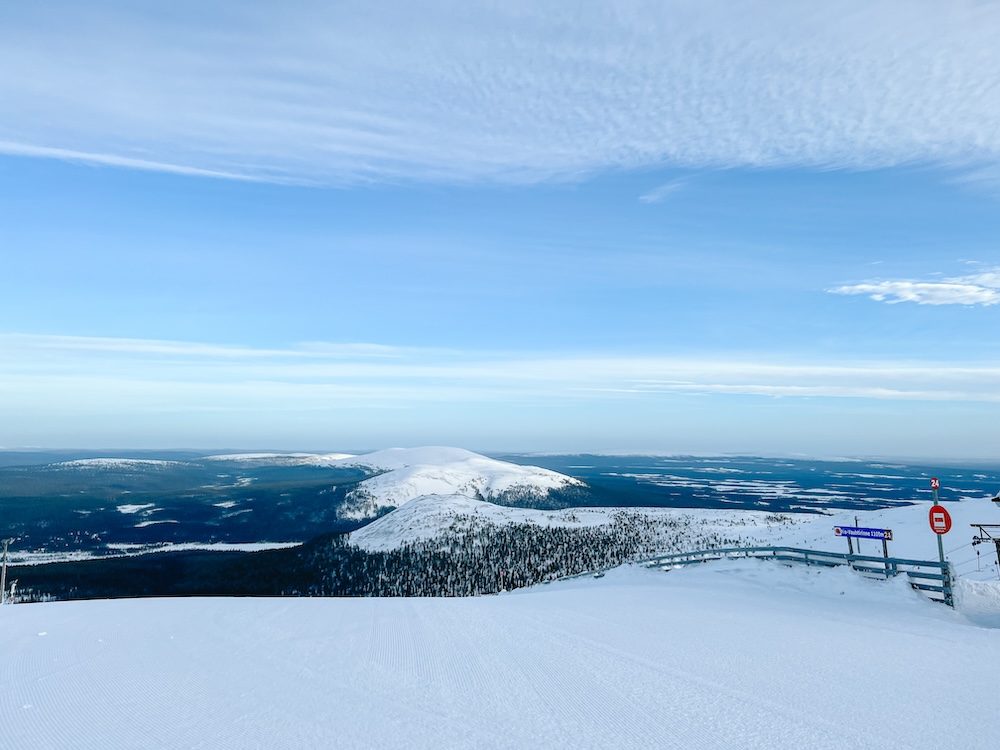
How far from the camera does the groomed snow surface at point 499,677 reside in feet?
24.9

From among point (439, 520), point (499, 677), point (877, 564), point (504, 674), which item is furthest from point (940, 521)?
point (439, 520)

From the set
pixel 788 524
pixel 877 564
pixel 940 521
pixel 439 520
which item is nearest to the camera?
pixel 940 521

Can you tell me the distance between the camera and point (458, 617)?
1599 cm

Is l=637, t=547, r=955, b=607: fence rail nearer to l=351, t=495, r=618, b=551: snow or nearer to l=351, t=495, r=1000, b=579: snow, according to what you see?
l=351, t=495, r=1000, b=579: snow

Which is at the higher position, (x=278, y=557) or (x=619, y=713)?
(x=619, y=713)

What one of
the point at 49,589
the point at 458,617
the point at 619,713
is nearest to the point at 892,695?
the point at 619,713

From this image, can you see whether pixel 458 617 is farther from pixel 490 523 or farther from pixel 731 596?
pixel 490 523

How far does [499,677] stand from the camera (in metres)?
9.98

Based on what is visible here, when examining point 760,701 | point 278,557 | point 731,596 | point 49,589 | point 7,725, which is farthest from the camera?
point 278,557

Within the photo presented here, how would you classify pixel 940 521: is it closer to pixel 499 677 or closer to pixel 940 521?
pixel 940 521

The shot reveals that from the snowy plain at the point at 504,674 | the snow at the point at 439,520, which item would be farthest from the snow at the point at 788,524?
the snowy plain at the point at 504,674

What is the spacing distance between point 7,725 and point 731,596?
61.1 ft

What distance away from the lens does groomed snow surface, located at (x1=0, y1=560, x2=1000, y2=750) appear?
759 centimetres

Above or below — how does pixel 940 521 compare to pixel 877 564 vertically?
above
